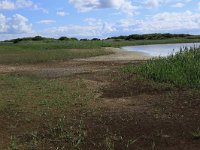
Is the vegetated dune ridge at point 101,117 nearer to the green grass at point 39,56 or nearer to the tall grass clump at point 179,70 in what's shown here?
the tall grass clump at point 179,70

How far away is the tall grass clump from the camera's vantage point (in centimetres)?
1211

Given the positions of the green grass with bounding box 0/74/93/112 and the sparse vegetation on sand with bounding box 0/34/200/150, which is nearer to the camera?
the sparse vegetation on sand with bounding box 0/34/200/150

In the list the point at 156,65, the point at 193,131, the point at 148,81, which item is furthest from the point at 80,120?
the point at 156,65

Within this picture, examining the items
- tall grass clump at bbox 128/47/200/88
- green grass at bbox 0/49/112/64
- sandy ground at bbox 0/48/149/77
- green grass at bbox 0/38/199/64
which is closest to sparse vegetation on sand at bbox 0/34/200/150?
tall grass clump at bbox 128/47/200/88

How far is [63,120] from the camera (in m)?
8.14

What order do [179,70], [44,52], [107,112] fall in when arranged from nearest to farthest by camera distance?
[107,112], [179,70], [44,52]

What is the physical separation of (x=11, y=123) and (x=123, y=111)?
2097mm

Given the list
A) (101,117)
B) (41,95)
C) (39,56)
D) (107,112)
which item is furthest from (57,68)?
(101,117)

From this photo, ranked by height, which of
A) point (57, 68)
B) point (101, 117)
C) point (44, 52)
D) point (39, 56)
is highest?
point (101, 117)

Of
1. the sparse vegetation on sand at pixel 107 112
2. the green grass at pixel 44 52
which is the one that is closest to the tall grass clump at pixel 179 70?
the sparse vegetation on sand at pixel 107 112

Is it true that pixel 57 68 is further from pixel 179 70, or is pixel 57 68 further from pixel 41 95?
pixel 41 95

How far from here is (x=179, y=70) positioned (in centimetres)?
1341

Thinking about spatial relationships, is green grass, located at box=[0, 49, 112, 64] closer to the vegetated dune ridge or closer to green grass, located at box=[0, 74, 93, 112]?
green grass, located at box=[0, 74, 93, 112]

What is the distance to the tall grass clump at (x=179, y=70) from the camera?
39.7 feet
